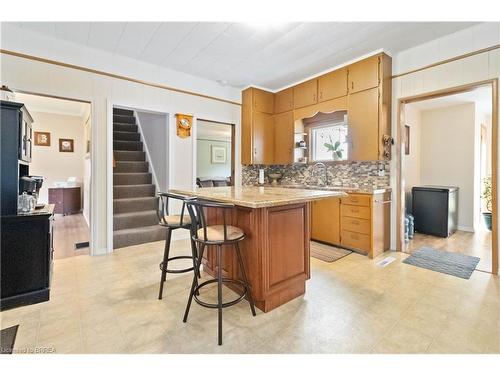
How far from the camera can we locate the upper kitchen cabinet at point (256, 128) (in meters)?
4.63

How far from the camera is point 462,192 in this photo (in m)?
4.80

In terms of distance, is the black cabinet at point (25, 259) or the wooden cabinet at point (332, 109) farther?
the wooden cabinet at point (332, 109)

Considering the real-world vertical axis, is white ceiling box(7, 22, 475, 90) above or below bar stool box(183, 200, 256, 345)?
above

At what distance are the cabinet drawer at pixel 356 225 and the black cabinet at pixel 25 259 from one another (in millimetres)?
3461

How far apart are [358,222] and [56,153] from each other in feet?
25.2

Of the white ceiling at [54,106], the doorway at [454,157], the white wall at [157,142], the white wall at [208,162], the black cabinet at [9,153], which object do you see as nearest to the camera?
the black cabinet at [9,153]

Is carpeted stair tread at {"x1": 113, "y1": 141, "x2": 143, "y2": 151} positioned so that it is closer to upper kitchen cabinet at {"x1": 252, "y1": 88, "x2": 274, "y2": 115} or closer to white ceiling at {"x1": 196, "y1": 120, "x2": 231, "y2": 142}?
white ceiling at {"x1": 196, "y1": 120, "x2": 231, "y2": 142}

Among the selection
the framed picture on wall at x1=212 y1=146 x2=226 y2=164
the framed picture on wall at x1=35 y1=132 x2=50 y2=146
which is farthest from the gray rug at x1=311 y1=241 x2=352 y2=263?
the framed picture on wall at x1=35 y1=132 x2=50 y2=146

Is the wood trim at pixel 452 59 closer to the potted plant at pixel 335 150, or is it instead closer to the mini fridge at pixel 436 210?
the potted plant at pixel 335 150

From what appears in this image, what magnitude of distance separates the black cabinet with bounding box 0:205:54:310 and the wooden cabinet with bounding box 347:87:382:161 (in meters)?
3.72

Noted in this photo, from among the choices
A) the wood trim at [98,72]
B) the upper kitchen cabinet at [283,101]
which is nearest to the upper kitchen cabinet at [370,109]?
the upper kitchen cabinet at [283,101]

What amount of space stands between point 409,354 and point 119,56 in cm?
447

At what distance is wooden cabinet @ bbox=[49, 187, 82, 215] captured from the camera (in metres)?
6.25
